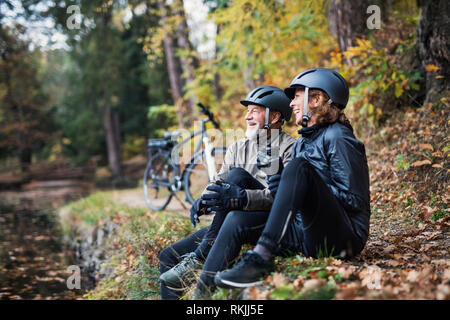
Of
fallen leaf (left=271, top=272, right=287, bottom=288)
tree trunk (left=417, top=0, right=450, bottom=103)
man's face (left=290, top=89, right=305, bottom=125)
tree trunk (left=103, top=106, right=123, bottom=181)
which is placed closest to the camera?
fallen leaf (left=271, top=272, right=287, bottom=288)

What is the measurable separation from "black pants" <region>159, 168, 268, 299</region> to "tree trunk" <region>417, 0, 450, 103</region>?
3.87m

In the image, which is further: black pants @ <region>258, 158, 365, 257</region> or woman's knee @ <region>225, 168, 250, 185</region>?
woman's knee @ <region>225, 168, 250, 185</region>

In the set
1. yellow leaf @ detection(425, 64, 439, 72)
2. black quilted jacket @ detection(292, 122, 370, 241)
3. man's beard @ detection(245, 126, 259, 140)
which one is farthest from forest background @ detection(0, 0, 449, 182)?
black quilted jacket @ detection(292, 122, 370, 241)

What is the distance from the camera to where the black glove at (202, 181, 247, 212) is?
272 centimetres

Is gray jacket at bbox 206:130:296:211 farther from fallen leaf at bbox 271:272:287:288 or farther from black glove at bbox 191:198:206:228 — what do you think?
fallen leaf at bbox 271:272:287:288

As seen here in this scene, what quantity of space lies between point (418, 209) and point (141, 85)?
21.9 m

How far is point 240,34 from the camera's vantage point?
7.64m

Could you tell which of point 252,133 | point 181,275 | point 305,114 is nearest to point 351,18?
point 252,133

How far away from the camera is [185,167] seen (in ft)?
21.6

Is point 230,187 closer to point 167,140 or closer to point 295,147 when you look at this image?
point 295,147

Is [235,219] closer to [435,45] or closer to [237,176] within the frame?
[237,176]

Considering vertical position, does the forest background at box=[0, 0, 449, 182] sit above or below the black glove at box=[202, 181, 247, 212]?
above
